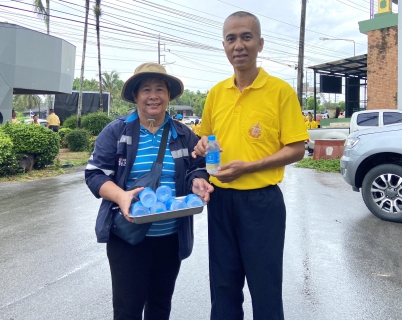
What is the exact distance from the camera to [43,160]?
532 inches

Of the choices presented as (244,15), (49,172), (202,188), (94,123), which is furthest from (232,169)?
(94,123)

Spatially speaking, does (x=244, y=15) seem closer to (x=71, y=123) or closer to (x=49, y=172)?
(x=49, y=172)

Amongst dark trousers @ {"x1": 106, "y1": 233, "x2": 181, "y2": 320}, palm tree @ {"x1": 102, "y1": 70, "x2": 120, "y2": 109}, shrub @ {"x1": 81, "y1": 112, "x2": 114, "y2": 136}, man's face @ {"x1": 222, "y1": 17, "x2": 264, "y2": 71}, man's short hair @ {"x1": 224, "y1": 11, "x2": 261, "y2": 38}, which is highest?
palm tree @ {"x1": 102, "y1": 70, "x2": 120, "y2": 109}

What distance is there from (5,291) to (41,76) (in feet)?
50.0

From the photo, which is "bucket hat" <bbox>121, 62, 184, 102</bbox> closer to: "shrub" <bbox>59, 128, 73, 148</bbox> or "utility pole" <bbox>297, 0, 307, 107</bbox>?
"shrub" <bbox>59, 128, 73, 148</bbox>

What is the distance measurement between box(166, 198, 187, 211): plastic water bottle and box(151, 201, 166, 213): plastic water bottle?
0.09 ft

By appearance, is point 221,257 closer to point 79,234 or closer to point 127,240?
point 127,240

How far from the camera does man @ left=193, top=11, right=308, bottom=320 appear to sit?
2398 mm

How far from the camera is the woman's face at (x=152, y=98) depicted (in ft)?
8.34

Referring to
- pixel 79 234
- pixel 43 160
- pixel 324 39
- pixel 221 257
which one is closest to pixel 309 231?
pixel 79 234

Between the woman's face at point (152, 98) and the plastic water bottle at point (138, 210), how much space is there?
24.3 inches

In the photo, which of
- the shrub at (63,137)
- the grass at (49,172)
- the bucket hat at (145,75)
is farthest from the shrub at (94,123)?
the bucket hat at (145,75)

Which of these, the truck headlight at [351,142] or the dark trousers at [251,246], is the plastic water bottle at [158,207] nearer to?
the dark trousers at [251,246]

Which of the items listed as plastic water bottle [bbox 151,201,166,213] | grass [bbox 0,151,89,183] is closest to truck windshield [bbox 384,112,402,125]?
grass [bbox 0,151,89,183]
